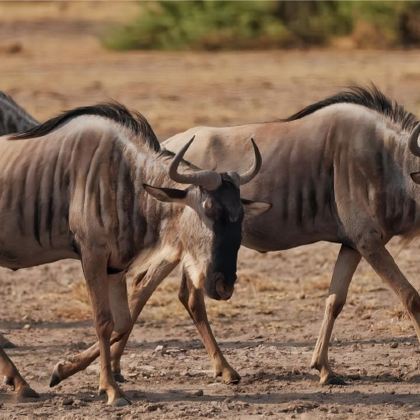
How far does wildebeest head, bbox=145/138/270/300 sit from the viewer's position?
20.7 ft

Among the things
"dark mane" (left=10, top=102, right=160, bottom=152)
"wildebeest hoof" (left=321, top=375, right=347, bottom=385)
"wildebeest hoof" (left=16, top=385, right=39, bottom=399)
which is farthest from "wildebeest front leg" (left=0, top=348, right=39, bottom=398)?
"wildebeest hoof" (left=321, top=375, right=347, bottom=385)

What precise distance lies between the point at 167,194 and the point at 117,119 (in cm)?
Answer: 66

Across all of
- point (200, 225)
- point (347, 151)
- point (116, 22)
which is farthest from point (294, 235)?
point (116, 22)

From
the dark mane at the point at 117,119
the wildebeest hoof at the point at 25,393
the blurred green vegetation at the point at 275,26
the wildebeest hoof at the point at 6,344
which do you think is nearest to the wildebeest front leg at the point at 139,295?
the wildebeest hoof at the point at 25,393

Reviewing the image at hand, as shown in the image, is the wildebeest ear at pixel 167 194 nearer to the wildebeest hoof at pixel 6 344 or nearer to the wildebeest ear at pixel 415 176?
the wildebeest ear at pixel 415 176

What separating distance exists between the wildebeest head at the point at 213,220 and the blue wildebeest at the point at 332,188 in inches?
36.5

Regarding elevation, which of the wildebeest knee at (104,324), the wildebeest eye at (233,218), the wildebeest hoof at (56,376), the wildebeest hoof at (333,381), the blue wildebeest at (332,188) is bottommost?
the wildebeest hoof at (333,381)

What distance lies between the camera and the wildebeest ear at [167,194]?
6.34 metres

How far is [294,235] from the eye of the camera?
7547 millimetres

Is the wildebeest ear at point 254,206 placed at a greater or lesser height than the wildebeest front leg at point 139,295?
greater

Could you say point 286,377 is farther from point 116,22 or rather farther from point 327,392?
point 116,22

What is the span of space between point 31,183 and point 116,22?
27.5m

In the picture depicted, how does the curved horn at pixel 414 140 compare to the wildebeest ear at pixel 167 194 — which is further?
the curved horn at pixel 414 140

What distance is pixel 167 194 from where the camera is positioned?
20.9 ft
